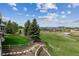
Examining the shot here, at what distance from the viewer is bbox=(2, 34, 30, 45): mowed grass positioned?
2080mm

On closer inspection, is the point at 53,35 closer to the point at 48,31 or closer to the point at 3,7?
the point at 48,31

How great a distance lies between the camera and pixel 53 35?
2129 mm

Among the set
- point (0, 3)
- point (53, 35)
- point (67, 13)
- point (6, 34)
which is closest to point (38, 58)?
point (53, 35)

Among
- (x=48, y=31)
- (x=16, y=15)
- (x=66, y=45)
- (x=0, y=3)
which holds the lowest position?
(x=66, y=45)

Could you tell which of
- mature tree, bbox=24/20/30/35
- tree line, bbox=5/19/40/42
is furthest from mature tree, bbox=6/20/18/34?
mature tree, bbox=24/20/30/35

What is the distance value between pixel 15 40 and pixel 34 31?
9.3 inches

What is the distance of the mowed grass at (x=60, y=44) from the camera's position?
2066mm

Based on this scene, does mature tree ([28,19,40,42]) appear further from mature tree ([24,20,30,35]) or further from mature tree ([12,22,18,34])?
mature tree ([12,22,18,34])

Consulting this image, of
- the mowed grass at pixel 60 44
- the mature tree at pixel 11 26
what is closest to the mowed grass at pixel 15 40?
the mature tree at pixel 11 26

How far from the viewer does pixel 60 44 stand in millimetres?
2088

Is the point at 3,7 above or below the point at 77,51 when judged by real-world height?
above

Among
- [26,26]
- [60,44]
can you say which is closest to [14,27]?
[26,26]

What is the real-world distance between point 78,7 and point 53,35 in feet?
1.38

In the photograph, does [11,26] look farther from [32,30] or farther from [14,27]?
[32,30]
